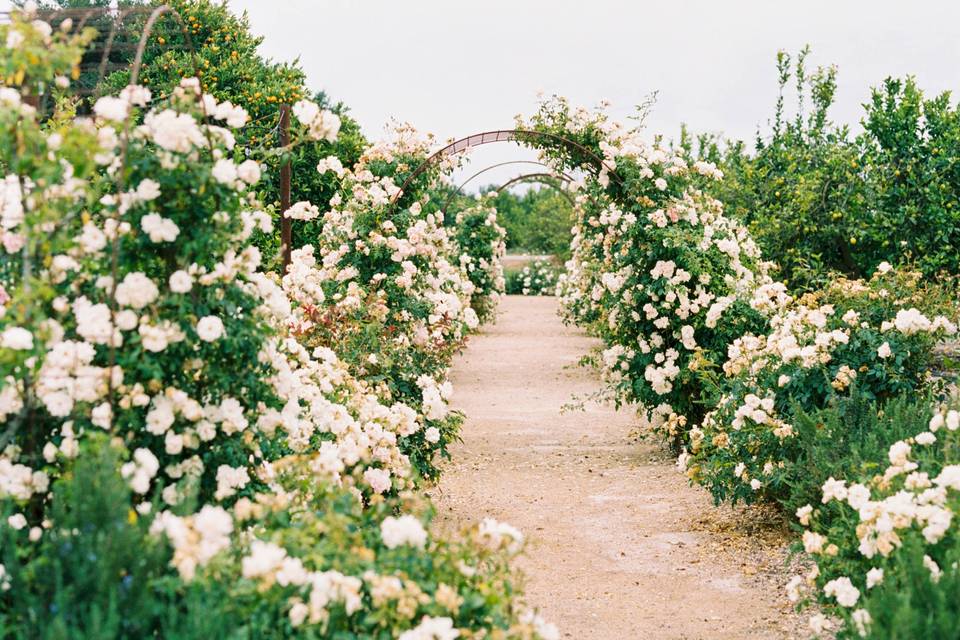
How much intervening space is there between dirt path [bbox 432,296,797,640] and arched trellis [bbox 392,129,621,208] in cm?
224

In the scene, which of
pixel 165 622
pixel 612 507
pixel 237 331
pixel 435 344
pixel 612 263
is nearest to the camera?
pixel 165 622

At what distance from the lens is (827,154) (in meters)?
10.8

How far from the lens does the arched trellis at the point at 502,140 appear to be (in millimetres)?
7797

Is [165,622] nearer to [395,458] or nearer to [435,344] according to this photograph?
[395,458]

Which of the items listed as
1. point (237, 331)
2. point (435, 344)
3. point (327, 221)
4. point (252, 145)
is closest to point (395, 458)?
point (237, 331)

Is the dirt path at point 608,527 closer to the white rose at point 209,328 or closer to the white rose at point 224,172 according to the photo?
the white rose at point 209,328

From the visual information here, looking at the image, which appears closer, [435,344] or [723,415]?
[723,415]

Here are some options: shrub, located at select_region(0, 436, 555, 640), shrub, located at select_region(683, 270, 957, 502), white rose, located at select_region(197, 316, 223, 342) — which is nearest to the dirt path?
shrub, located at select_region(683, 270, 957, 502)

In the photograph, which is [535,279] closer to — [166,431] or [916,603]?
[166,431]

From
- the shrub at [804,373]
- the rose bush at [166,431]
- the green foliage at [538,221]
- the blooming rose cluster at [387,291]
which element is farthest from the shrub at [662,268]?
the green foliage at [538,221]

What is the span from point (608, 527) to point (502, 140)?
3811 millimetres

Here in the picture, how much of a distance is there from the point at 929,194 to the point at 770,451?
5434 millimetres

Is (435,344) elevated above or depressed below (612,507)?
above

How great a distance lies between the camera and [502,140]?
8594 millimetres
